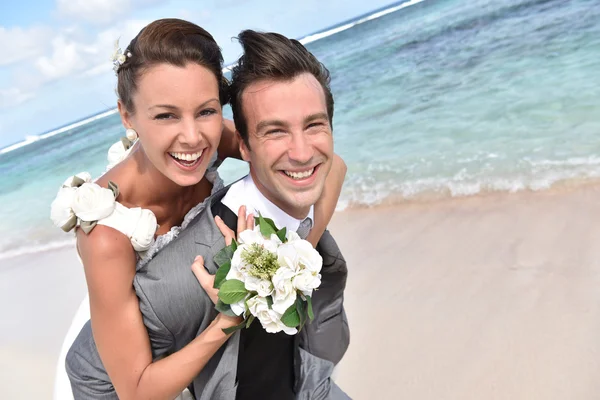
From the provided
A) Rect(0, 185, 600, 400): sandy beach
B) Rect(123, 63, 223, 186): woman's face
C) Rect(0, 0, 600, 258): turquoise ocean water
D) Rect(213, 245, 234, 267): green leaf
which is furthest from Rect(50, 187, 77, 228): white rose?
Rect(0, 0, 600, 258): turquoise ocean water

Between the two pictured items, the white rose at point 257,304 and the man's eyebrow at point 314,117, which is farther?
the man's eyebrow at point 314,117

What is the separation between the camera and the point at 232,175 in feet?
37.0

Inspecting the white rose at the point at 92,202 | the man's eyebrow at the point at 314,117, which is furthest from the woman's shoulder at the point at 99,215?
the man's eyebrow at the point at 314,117

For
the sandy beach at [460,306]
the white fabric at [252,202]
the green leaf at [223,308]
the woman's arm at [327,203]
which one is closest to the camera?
the green leaf at [223,308]

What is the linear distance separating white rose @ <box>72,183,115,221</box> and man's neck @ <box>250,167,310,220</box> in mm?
634

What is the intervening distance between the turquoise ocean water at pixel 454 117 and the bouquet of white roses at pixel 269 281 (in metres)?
5.01

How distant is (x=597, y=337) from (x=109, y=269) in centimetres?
339

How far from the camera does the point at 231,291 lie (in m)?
2.30

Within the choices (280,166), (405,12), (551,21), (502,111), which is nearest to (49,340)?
(280,166)

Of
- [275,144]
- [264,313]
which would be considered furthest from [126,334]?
[275,144]

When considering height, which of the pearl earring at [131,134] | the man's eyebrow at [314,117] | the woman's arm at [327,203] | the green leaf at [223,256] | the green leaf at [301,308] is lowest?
the woman's arm at [327,203]

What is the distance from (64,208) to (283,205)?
0.96m

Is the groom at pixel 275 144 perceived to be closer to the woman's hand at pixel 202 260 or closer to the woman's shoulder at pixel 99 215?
the woman's hand at pixel 202 260

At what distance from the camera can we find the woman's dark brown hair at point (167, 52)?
273cm
